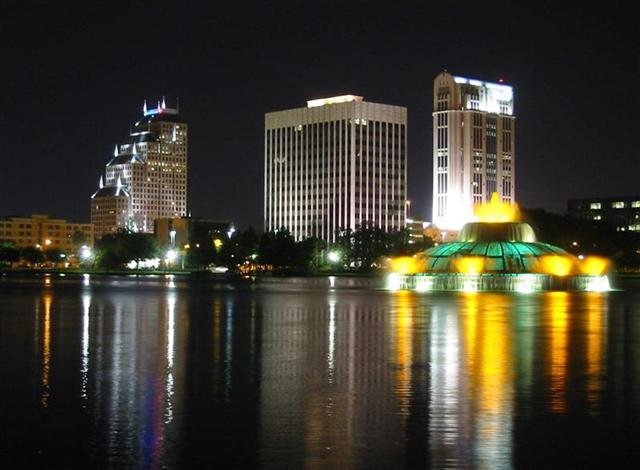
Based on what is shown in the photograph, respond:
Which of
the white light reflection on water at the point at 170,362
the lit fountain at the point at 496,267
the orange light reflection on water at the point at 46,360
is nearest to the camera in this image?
the white light reflection on water at the point at 170,362

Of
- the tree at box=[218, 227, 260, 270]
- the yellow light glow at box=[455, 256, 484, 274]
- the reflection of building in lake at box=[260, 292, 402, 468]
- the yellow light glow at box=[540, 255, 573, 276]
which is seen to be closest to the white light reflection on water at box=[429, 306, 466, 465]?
the reflection of building in lake at box=[260, 292, 402, 468]

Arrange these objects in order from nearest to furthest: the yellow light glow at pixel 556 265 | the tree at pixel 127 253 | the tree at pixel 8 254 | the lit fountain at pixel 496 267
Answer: the lit fountain at pixel 496 267, the yellow light glow at pixel 556 265, the tree at pixel 127 253, the tree at pixel 8 254

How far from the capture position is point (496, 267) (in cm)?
7588

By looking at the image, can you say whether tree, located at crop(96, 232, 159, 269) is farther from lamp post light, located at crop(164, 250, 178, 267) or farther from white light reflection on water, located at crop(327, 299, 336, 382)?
white light reflection on water, located at crop(327, 299, 336, 382)

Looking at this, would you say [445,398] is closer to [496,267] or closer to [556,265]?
[496,267]

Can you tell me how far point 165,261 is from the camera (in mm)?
195625

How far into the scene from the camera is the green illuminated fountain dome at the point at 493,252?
7581 centimetres

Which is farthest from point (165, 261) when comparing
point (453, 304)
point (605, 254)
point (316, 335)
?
point (316, 335)

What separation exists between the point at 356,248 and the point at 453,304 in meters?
111

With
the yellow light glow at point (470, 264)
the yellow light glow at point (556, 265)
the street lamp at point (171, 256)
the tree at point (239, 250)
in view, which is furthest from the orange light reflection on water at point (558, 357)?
the street lamp at point (171, 256)

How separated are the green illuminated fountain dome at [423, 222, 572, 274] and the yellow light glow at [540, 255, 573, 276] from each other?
0.54 metres

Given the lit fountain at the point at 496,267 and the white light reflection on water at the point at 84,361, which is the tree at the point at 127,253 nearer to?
the lit fountain at the point at 496,267

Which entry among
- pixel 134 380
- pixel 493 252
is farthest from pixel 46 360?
pixel 493 252

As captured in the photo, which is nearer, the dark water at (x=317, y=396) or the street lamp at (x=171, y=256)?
the dark water at (x=317, y=396)
